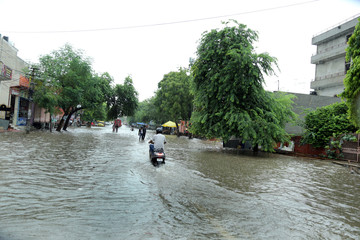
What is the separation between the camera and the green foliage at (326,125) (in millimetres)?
17594

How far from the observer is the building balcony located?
30.4 m

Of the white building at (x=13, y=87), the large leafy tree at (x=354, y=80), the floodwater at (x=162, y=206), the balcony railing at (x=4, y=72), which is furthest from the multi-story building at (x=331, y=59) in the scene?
the white building at (x=13, y=87)

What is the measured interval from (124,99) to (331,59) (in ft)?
106

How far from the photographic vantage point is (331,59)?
32688 millimetres

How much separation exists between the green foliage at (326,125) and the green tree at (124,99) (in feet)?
105

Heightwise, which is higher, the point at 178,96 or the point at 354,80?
the point at 178,96

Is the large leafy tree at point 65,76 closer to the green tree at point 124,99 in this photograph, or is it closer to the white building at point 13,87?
the white building at point 13,87

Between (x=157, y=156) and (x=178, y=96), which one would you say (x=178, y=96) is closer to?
(x=178, y=96)

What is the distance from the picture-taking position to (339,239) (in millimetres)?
3969

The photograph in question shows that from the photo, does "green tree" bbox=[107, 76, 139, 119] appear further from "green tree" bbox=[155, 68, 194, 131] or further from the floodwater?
the floodwater

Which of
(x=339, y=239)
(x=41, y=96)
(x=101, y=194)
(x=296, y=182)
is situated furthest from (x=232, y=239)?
(x=41, y=96)

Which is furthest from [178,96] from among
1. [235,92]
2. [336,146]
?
[336,146]

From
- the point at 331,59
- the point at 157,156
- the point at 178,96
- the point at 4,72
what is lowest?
the point at 157,156

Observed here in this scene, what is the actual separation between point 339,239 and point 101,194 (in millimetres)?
4544
